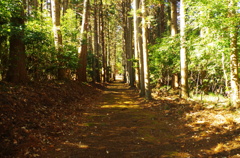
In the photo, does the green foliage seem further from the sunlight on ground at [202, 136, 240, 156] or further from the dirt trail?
the sunlight on ground at [202, 136, 240, 156]

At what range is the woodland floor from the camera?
436 cm

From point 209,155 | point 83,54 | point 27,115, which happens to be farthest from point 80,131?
point 83,54

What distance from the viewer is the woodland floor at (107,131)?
4.36 meters

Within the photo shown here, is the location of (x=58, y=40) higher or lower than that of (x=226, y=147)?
higher

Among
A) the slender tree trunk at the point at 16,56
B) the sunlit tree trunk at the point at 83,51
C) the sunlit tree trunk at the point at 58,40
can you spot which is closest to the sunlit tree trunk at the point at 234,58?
the slender tree trunk at the point at 16,56

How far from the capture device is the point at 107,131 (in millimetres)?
6102

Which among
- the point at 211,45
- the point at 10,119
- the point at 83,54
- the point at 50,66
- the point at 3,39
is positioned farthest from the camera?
the point at 83,54

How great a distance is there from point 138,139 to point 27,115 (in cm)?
384

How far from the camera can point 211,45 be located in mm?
6629

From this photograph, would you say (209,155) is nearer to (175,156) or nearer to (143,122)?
(175,156)

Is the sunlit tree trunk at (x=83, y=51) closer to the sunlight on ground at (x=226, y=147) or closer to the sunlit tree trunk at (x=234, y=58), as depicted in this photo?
the sunlit tree trunk at (x=234, y=58)

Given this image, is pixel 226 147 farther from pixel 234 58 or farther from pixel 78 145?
pixel 234 58

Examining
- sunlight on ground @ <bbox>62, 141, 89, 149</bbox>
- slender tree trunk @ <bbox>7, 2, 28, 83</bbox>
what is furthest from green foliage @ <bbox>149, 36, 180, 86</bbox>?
slender tree trunk @ <bbox>7, 2, 28, 83</bbox>

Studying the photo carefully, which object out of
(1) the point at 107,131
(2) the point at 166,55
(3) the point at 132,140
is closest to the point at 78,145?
(1) the point at 107,131
